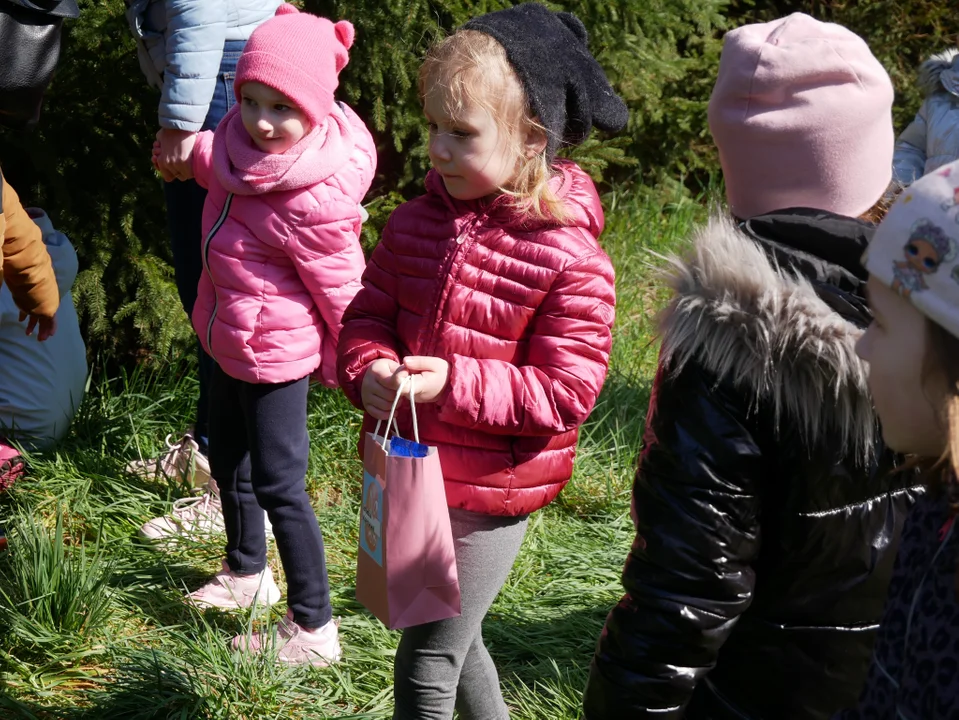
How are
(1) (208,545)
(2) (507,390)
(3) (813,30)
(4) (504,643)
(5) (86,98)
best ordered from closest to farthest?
(3) (813,30) → (2) (507,390) → (4) (504,643) → (1) (208,545) → (5) (86,98)

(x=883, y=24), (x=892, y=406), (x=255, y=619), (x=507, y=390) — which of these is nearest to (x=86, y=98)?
(x=255, y=619)

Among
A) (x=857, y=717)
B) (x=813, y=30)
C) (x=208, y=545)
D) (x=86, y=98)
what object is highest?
(x=813, y=30)

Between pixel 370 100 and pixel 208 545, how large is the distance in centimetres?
188

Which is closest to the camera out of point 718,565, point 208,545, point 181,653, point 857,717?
point 857,717

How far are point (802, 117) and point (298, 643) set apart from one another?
6.47 feet

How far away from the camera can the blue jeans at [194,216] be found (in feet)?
11.1

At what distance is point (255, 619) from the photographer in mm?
3158

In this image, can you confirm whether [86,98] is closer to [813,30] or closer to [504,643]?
[504,643]

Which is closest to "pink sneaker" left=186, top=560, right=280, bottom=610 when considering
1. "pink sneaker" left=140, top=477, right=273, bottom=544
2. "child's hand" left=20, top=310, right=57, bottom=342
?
"pink sneaker" left=140, top=477, right=273, bottom=544

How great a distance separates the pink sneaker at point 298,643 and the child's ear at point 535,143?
4.86 ft

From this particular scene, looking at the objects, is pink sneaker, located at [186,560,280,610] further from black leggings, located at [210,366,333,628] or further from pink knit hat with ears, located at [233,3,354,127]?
pink knit hat with ears, located at [233,3,354,127]

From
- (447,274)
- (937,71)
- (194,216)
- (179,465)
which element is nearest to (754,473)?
(447,274)

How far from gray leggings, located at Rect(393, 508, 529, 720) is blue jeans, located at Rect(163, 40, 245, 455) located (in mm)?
1409

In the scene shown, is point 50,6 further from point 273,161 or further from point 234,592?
point 234,592
